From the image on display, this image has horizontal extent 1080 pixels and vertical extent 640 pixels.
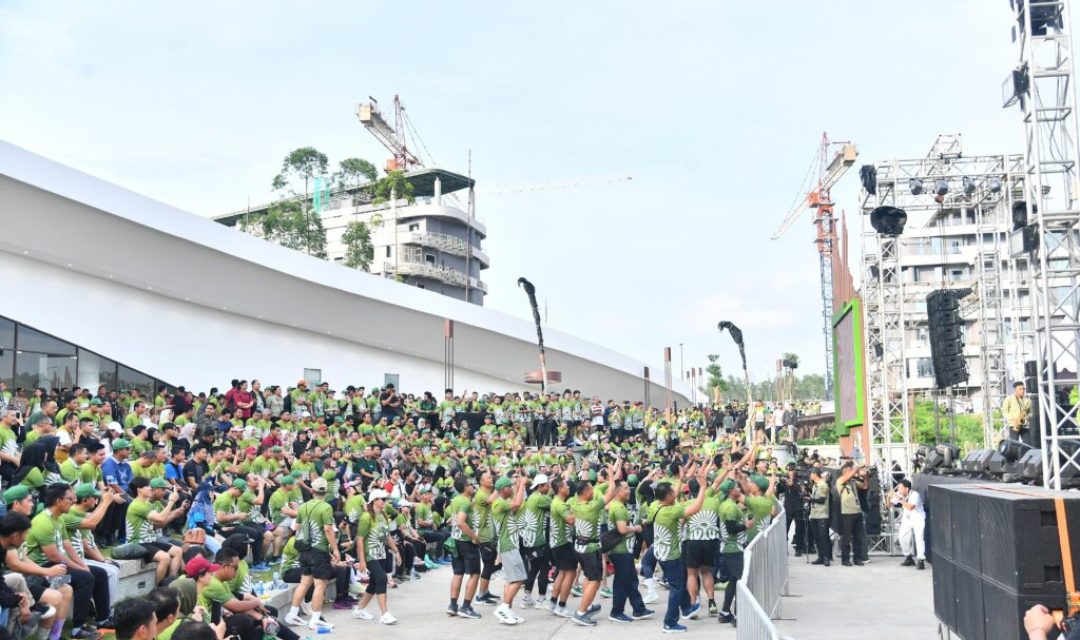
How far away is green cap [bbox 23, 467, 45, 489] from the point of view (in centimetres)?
1071

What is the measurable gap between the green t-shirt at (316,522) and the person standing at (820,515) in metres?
9.04

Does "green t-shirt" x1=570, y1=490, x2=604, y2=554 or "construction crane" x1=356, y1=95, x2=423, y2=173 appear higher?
"construction crane" x1=356, y1=95, x2=423, y2=173

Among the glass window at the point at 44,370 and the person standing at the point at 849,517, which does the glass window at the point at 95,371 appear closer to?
the glass window at the point at 44,370

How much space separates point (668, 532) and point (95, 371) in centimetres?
1841

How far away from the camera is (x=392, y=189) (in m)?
73.3

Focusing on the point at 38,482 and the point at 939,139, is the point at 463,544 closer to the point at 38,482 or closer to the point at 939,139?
the point at 38,482

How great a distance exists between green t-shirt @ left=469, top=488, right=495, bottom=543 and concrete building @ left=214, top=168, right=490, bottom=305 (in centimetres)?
5816

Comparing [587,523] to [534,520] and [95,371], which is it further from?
[95,371]

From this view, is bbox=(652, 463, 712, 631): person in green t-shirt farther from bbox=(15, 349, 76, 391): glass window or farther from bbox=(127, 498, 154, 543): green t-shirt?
bbox=(15, 349, 76, 391): glass window

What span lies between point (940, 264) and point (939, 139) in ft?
178

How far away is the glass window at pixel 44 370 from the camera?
22500 mm

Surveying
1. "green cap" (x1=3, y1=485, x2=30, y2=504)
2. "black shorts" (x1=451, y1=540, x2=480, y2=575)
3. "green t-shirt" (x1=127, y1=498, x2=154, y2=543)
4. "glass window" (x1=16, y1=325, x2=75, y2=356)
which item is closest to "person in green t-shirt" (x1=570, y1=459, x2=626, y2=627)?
"black shorts" (x1=451, y1=540, x2=480, y2=575)

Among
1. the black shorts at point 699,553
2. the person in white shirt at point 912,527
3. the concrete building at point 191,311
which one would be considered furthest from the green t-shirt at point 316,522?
the concrete building at point 191,311

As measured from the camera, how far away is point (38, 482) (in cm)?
1083
